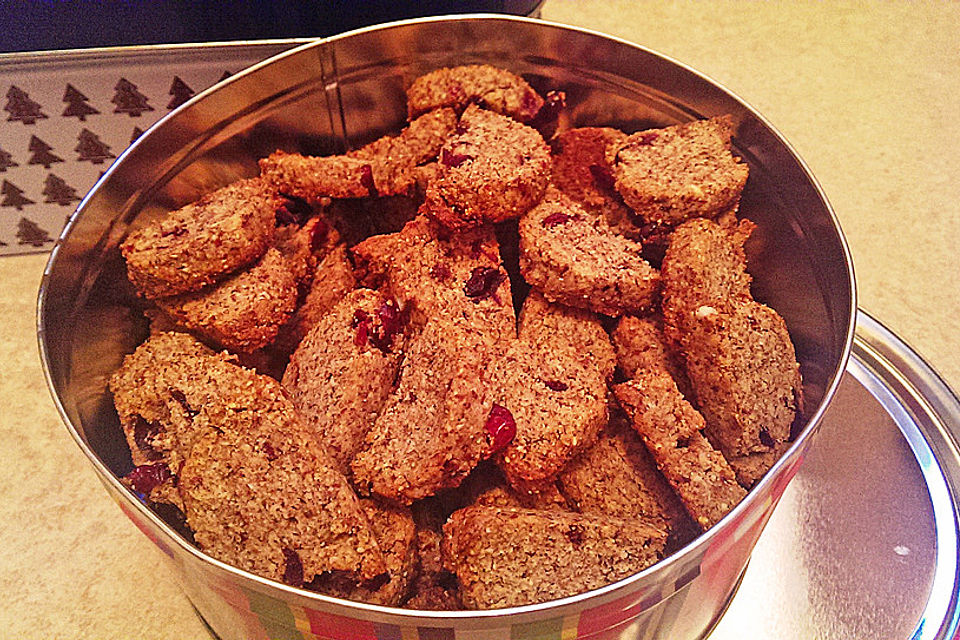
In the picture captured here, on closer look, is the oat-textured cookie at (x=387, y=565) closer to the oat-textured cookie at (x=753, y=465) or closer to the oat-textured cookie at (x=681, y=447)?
the oat-textured cookie at (x=681, y=447)

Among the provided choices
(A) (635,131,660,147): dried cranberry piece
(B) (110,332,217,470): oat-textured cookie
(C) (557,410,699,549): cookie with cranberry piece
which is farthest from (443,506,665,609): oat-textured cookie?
(A) (635,131,660,147): dried cranberry piece

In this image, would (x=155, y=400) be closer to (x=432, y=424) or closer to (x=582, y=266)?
(x=432, y=424)

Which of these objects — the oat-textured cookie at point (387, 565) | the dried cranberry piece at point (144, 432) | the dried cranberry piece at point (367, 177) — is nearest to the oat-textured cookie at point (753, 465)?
the oat-textured cookie at point (387, 565)

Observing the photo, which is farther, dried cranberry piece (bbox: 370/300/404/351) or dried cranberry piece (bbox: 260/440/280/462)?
dried cranberry piece (bbox: 370/300/404/351)

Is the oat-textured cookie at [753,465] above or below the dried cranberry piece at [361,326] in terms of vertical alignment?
below

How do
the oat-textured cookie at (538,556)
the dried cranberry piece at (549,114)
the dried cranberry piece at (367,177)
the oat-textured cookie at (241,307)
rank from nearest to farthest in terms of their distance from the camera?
the oat-textured cookie at (538,556), the oat-textured cookie at (241,307), the dried cranberry piece at (367,177), the dried cranberry piece at (549,114)

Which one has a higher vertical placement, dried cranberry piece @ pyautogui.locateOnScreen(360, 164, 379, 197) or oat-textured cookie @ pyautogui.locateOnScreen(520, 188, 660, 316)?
dried cranberry piece @ pyautogui.locateOnScreen(360, 164, 379, 197)

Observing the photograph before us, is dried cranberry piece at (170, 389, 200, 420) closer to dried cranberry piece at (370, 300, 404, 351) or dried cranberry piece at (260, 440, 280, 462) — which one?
dried cranberry piece at (260, 440, 280, 462)

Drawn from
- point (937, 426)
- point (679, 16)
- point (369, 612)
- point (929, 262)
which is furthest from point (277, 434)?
point (679, 16)
